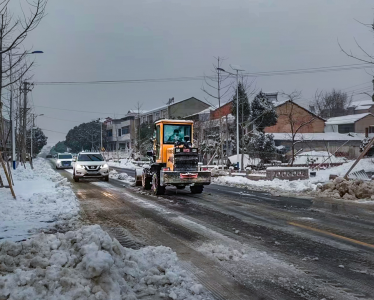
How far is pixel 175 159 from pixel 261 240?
8.19 m

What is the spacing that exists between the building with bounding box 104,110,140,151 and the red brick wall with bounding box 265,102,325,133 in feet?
114

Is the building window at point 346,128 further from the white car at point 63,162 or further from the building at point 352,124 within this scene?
the white car at point 63,162

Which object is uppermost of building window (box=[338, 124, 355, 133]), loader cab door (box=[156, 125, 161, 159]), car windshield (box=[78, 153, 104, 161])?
building window (box=[338, 124, 355, 133])

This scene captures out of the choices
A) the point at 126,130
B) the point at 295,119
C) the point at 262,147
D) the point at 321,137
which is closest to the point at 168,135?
the point at 262,147

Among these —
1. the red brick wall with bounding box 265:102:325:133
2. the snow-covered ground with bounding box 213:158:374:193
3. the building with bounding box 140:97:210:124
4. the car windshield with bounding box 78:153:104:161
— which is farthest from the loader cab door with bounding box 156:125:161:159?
the building with bounding box 140:97:210:124

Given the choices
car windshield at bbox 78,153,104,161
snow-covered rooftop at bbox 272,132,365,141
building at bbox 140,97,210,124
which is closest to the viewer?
car windshield at bbox 78,153,104,161

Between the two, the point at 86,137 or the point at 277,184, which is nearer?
the point at 277,184

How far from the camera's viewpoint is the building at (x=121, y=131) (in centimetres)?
8409

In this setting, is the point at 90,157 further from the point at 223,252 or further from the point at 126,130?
the point at 126,130

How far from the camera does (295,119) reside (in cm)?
5522

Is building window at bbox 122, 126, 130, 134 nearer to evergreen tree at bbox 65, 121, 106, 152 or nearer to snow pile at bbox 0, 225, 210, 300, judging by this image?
evergreen tree at bbox 65, 121, 106, 152

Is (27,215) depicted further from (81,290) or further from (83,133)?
(83,133)

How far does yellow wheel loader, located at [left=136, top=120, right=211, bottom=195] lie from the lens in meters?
14.8

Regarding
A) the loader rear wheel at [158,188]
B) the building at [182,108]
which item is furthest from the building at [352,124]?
the loader rear wheel at [158,188]
